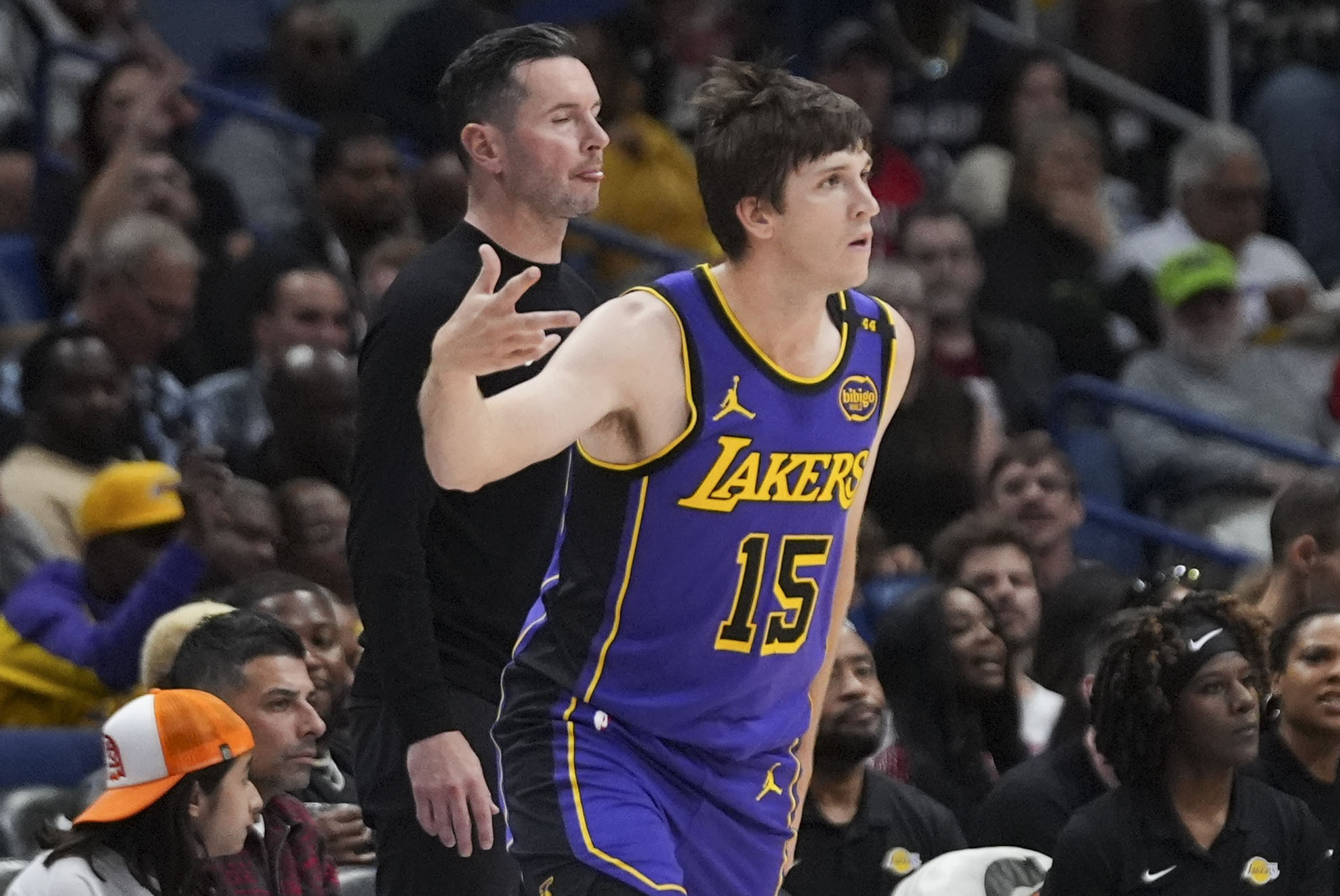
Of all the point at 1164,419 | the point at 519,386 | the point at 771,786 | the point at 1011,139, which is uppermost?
the point at 1011,139

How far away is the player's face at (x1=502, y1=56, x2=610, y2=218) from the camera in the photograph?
14.9 feet

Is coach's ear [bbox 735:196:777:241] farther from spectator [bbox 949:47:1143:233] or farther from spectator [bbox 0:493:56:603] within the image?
spectator [bbox 949:47:1143:233]

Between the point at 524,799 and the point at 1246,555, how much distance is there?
5126mm

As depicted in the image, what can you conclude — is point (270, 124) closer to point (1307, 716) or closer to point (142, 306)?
point (142, 306)

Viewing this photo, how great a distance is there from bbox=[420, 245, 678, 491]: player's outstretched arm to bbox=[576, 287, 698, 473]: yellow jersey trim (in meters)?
0.02

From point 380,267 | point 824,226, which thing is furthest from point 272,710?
point 380,267

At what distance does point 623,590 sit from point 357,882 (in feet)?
5.59

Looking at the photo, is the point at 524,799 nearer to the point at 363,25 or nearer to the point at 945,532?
the point at 945,532

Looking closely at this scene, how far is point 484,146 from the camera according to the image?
4.58 m

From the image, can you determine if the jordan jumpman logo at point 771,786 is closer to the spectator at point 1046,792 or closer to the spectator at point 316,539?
the spectator at point 1046,792

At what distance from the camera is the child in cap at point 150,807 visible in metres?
4.73

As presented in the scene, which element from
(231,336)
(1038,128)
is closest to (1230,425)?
(1038,128)

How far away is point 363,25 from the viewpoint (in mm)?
12117

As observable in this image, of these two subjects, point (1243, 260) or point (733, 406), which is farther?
point (1243, 260)
